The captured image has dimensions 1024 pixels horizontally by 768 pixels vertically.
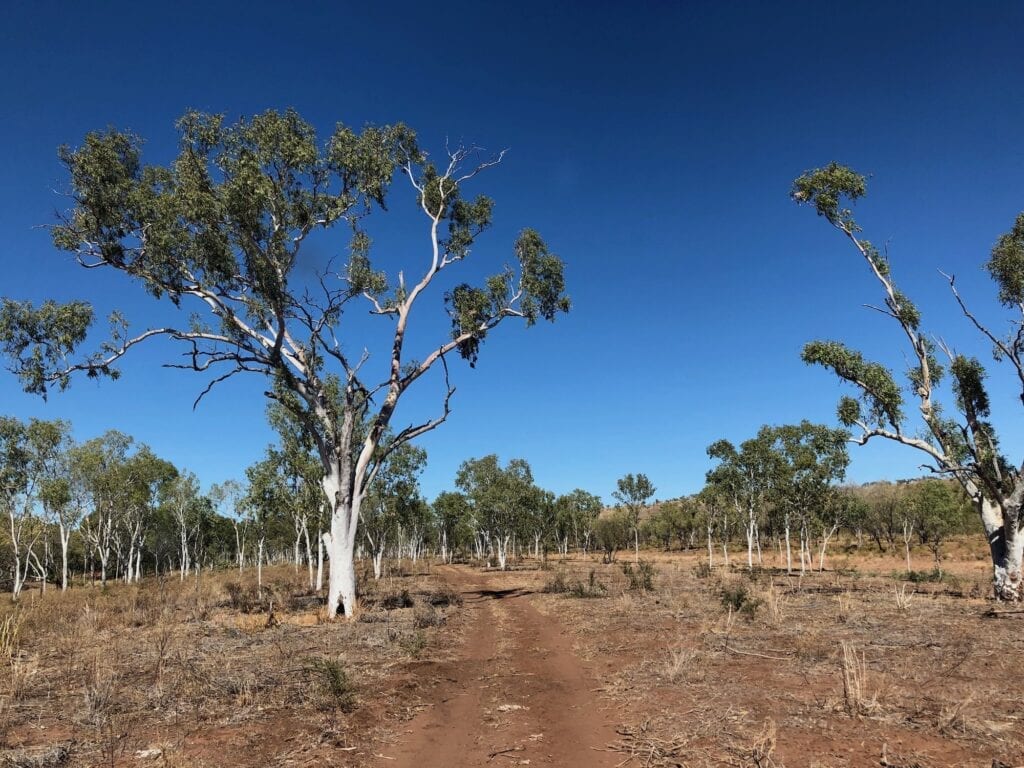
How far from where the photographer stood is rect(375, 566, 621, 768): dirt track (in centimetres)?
653

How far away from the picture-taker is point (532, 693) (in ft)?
30.0

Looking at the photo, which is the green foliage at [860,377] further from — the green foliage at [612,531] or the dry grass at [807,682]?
the green foliage at [612,531]

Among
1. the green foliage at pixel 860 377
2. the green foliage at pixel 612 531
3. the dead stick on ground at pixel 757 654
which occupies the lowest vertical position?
the green foliage at pixel 612 531

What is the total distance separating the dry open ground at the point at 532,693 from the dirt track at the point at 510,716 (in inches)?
1.5

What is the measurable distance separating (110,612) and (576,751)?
825 inches

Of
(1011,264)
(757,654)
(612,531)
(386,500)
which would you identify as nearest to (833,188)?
(1011,264)

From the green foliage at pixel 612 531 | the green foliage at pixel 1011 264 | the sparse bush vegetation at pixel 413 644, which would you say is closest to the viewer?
the sparse bush vegetation at pixel 413 644

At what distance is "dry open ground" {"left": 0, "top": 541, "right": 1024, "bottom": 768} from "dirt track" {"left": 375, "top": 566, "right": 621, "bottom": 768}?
37 mm

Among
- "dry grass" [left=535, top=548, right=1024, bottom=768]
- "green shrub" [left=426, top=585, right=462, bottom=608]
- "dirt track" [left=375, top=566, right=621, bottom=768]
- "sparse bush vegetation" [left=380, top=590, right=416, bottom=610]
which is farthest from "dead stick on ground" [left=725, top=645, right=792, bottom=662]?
"sparse bush vegetation" [left=380, top=590, right=416, bottom=610]

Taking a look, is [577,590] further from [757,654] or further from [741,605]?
[757,654]

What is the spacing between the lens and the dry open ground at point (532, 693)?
6379 mm

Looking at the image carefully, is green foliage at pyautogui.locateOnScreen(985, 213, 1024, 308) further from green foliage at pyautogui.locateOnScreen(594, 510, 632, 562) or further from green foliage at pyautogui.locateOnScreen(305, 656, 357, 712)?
green foliage at pyautogui.locateOnScreen(594, 510, 632, 562)

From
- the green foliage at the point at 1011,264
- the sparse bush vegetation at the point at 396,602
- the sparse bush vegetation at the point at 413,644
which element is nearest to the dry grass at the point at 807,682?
the sparse bush vegetation at the point at 413,644

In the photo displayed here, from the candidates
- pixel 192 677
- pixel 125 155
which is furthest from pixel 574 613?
pixel 125 155
